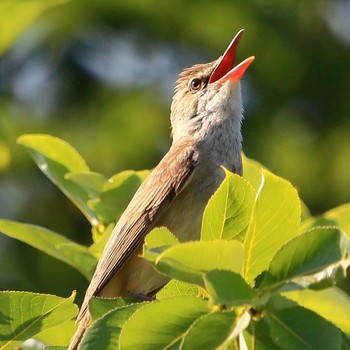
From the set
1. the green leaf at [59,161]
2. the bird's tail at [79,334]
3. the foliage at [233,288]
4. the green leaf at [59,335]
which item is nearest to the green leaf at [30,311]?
the foliage at [233,288]

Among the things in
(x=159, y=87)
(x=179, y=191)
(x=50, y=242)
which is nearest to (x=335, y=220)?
(x=179, y=191)

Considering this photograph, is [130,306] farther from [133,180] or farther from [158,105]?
[158,105]

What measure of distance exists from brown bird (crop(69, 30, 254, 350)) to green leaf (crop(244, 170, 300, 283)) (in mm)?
1047

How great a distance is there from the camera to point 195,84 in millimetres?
5047

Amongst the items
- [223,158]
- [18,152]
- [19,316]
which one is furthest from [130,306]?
[18,152]

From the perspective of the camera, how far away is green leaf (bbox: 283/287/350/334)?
135 inches

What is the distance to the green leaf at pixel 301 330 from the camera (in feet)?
7.50

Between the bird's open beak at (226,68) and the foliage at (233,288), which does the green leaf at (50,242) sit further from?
the bird's open beak at (226,68)

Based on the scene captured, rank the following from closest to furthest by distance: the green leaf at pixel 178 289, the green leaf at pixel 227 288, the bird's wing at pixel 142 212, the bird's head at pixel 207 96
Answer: the green leaf at pixel 227 288, the green leaf at pixel 178 289, the bird's wing at pixel 142 212, the bird's head at pixel 207 96

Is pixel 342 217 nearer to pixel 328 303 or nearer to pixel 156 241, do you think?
pixel 328 303

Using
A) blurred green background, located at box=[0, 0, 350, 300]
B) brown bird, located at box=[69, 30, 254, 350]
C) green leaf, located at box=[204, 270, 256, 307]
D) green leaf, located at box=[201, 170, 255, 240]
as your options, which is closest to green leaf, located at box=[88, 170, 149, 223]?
brown bird, located at box=[69, 30, 254, 350]

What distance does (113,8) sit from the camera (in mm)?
11352

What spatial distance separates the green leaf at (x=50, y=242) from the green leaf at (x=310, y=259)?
4.11 ft

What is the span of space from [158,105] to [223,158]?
6.55 m
